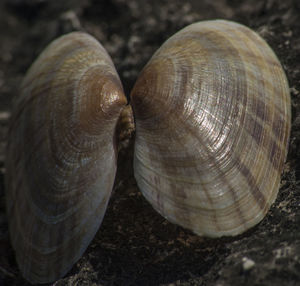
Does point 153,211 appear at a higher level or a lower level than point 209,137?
lower

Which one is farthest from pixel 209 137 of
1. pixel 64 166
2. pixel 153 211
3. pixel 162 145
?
pixel 64 166

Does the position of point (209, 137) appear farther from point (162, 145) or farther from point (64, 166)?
point (64, 166)

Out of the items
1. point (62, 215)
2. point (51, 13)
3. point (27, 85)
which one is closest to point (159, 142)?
point (62, 215)

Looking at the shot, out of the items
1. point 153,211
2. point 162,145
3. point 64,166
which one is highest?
point 162,145

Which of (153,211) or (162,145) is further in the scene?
(153,211)

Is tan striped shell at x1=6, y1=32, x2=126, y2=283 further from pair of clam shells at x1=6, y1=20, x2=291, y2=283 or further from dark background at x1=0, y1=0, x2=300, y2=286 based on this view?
dark background at x1=0, y1=0, x2=300, y2=286

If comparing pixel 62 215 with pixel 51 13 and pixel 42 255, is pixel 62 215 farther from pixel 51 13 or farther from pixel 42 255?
pixel 51 13
